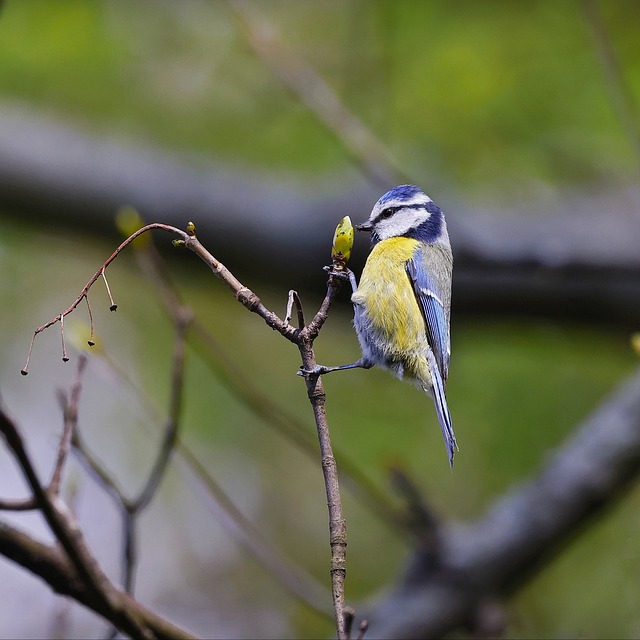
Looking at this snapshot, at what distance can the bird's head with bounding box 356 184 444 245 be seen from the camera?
1.92m

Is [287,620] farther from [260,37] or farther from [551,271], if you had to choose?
[260,37]

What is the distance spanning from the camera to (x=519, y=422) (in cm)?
368

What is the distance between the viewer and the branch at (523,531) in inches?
120

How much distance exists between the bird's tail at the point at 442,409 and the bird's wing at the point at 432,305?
3 cm

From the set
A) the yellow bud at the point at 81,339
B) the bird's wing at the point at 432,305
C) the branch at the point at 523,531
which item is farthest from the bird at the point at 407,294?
the branch at the point at 523,531

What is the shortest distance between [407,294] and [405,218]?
0.20 meters

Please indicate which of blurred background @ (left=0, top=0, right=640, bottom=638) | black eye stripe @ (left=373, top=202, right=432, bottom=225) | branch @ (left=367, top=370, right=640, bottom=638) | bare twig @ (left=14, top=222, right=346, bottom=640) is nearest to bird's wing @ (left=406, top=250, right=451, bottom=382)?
black eye stripe @ (left=373, top=202, right=432, bottom=225)

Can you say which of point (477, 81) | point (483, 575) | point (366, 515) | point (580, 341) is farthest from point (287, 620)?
point (477, 81)

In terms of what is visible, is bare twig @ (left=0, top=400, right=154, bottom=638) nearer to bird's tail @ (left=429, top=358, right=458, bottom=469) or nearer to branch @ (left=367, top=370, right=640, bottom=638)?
bird's tail @ (left=429, top=358, right=458, bottom=469)

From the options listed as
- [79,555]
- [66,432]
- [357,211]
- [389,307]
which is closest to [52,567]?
[79,555]

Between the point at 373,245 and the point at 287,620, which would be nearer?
the point at 373,245

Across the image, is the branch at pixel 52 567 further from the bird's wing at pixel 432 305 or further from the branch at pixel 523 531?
the branch at pixel 523 531

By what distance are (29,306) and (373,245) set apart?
325 cm

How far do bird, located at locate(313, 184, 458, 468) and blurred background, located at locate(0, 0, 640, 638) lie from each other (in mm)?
1086
